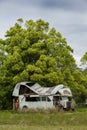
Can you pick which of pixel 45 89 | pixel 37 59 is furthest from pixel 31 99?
pixel 37 59

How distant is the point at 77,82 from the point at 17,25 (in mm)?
10532

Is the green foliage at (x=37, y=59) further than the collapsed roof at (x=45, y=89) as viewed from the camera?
Yes

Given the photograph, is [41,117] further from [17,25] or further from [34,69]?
[17,25]

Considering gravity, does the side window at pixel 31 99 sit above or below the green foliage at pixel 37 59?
below

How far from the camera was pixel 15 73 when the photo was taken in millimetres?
49188

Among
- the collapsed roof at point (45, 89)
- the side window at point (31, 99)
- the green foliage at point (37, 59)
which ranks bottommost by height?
the side window at point (31, 99)

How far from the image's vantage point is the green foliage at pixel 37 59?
155 ft

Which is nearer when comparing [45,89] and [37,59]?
[45,89]

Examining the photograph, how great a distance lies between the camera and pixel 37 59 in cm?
4991

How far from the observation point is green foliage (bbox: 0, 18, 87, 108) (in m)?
47.2

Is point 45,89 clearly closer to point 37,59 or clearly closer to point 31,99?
point 31,99

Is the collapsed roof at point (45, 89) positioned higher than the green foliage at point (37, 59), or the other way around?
the green foliage at point (37, 59)

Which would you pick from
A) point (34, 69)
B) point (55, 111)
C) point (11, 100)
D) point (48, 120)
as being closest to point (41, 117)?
point (48, 120)

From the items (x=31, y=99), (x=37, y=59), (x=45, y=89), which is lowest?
(x=31, y=99)
